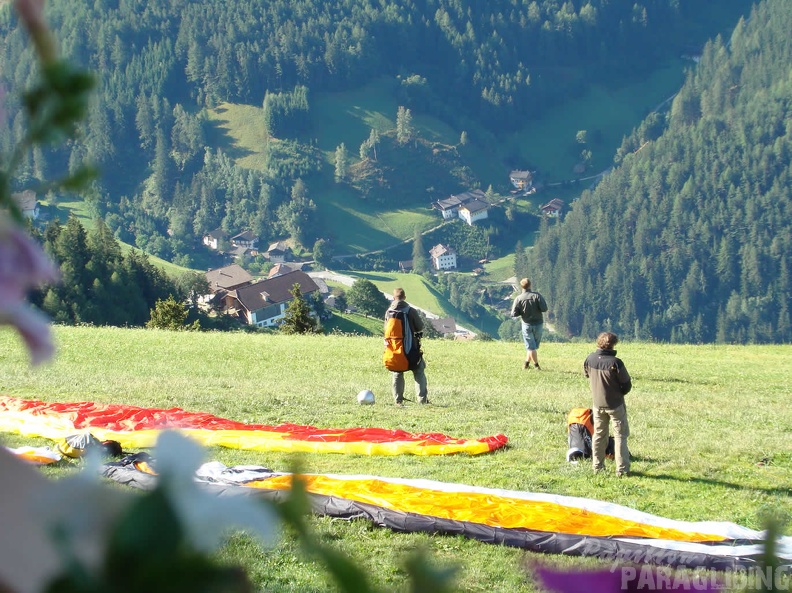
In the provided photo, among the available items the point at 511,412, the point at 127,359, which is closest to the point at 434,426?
the point at 511,412

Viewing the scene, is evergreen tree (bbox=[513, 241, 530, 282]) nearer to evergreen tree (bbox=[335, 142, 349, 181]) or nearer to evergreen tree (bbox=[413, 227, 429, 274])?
evergreen tree (bbox=[413, 227, 429, 274])

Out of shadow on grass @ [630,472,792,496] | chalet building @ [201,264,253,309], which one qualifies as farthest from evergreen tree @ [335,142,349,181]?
shadow on grass @ [630,472,792,496]

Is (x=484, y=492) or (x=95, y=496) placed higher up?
(x=95, y=496)

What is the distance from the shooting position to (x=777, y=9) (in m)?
151

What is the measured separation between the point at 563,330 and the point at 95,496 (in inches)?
4528

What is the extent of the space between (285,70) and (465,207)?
132 feet

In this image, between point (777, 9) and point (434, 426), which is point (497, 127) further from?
point (434, 426)

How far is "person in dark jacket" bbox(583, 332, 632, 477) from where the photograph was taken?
311 inches

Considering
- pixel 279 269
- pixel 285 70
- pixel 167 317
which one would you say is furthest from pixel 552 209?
pixel 167 317

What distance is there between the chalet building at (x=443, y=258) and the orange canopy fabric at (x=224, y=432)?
355 ft

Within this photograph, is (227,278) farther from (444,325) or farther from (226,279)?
(444,325)

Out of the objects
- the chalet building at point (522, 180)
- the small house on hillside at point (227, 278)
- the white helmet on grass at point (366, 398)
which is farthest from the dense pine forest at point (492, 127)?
the white helmet on grass at point (366, 398)


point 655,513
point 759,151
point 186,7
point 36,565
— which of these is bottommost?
point 655,513

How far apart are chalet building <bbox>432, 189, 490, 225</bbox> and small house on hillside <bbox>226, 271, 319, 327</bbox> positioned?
183ft
